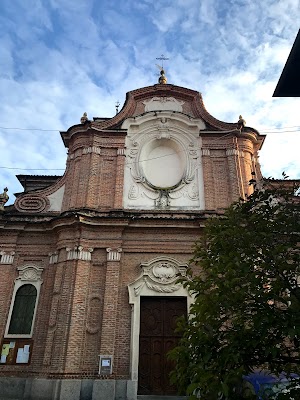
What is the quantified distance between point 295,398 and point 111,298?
9166 millimetres

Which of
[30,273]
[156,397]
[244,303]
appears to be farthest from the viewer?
[30,273]

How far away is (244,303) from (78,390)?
8.50 metres

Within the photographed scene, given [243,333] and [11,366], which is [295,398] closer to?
[243,333]

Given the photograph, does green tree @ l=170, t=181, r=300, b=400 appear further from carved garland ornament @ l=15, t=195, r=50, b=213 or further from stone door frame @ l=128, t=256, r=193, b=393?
carved garland ornament @ l=15, t=195, r=50, b=213

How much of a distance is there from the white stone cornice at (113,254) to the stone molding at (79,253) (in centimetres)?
68

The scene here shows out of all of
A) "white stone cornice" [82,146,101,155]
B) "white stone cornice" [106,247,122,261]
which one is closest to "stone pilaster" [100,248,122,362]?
"white stone cornice" [106,247,122,261]

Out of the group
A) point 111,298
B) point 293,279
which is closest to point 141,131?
point 111,298

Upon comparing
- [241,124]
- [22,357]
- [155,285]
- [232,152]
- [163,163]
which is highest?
[241,124]

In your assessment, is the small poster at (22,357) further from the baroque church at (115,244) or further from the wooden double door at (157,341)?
the wooden double door at (157,341)

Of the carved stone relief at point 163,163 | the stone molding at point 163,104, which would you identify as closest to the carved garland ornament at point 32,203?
the carved stone relief at point 163,163

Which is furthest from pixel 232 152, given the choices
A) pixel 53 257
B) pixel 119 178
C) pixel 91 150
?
pixel 53 257

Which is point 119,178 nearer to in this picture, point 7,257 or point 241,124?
point 7,257

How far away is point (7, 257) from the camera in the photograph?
13.5 meters

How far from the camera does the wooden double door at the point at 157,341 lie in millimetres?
11492
